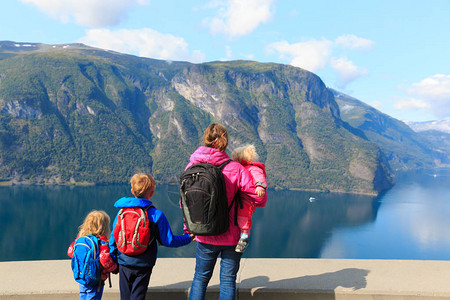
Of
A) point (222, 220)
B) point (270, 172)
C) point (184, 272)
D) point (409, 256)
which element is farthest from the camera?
point (270, 172)

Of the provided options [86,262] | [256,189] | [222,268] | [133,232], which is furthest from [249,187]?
[86,262]

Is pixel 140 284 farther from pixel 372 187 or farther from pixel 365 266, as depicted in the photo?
pixel 372 187

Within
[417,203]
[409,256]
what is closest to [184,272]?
[409,256]

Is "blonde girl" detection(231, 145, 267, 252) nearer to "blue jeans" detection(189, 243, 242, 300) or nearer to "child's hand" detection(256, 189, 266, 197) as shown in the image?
"child's hand" detection(256, 189, 266, 197)

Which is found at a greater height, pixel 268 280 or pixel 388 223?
pixel 268 280

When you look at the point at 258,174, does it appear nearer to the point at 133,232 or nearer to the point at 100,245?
the point at 133,232

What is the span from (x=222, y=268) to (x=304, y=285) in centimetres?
96

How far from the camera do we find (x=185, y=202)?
2.97 metres

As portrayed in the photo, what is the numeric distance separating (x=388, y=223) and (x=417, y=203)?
4051 cm

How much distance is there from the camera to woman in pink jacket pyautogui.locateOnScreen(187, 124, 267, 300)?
303 centimetres

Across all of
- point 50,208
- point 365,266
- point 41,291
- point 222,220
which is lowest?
point 50,208

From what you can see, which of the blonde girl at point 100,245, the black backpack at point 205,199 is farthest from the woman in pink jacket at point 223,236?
the blonde girl at point 100,245

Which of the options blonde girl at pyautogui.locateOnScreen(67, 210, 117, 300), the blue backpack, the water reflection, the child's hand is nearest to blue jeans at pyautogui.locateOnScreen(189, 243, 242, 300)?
the child's hand

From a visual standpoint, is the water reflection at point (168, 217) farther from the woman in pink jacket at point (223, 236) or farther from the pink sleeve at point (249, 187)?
the pink sleeve at point (249, 187)
